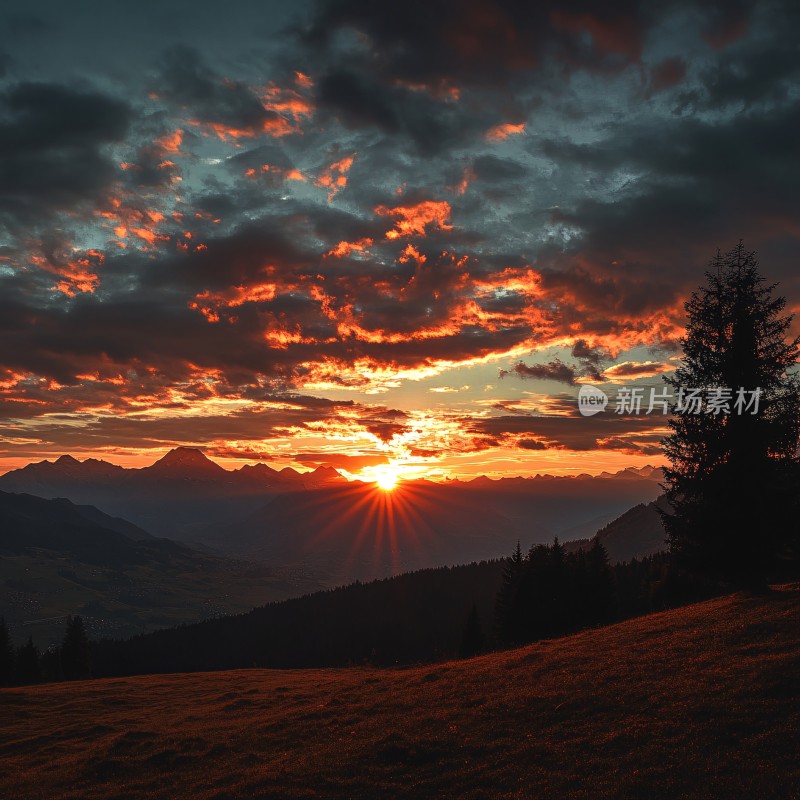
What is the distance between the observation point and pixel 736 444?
3462 centimetres

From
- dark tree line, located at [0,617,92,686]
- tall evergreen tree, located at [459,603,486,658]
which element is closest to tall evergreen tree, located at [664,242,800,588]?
tall evergreen tree, located at [459,603,486,658]

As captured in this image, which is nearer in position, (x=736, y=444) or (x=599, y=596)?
(x=736, y=444)

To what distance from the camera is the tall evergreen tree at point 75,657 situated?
101438mm

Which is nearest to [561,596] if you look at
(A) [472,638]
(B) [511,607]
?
(B) [511,607]

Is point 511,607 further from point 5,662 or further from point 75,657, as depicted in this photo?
point 5,662

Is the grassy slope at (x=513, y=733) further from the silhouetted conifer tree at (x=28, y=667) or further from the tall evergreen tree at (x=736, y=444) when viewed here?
the silhouetted conifer tree at (x=28, y=667)

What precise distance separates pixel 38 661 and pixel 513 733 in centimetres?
11037

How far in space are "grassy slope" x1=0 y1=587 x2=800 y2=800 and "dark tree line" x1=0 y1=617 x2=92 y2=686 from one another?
236 ft

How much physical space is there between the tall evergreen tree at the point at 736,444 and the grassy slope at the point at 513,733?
321 centimetres

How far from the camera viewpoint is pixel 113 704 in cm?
4309

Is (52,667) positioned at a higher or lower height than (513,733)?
lower

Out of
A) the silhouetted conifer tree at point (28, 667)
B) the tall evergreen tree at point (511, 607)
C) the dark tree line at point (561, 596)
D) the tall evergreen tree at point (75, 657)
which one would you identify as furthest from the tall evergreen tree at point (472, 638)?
the silhouetted conifer tree at point (28, 667)

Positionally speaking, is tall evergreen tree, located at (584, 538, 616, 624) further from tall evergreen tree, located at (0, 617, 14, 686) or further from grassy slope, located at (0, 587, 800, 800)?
tall evergreen tree, located at (0, 617, 14, 686)

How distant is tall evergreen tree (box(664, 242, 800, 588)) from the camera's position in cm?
3378
